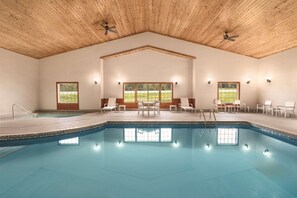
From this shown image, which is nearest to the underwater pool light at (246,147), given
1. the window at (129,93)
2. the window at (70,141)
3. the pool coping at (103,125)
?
the pool coping at (103,125)

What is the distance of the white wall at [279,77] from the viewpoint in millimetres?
8297

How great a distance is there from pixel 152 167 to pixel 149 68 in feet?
27.3

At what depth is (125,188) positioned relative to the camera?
2941 mm

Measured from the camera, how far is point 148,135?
6.18 metres

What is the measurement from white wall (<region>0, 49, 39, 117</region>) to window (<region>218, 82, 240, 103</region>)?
11.0 metres

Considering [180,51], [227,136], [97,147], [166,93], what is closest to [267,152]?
[227,136]

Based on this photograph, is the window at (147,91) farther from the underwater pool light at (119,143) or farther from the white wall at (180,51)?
the underwater pool light at (119,143)

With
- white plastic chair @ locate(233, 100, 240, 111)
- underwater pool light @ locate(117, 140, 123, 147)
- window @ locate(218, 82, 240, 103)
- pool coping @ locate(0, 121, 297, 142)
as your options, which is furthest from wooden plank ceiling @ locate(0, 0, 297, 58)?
underwater pool light @ locate(117, 140, 123, 147)

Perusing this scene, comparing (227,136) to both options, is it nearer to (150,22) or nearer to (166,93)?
(166,93)

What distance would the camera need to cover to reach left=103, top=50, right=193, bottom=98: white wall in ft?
37.3

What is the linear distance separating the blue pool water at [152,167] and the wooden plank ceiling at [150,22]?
4.06m

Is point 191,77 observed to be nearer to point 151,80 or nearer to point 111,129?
point 151,80

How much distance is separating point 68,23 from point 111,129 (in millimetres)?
4635

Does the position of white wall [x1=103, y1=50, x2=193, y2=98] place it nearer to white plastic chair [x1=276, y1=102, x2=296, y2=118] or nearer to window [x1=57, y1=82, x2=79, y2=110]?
window [x1=57, y1=82, x2=79, y2=110]
